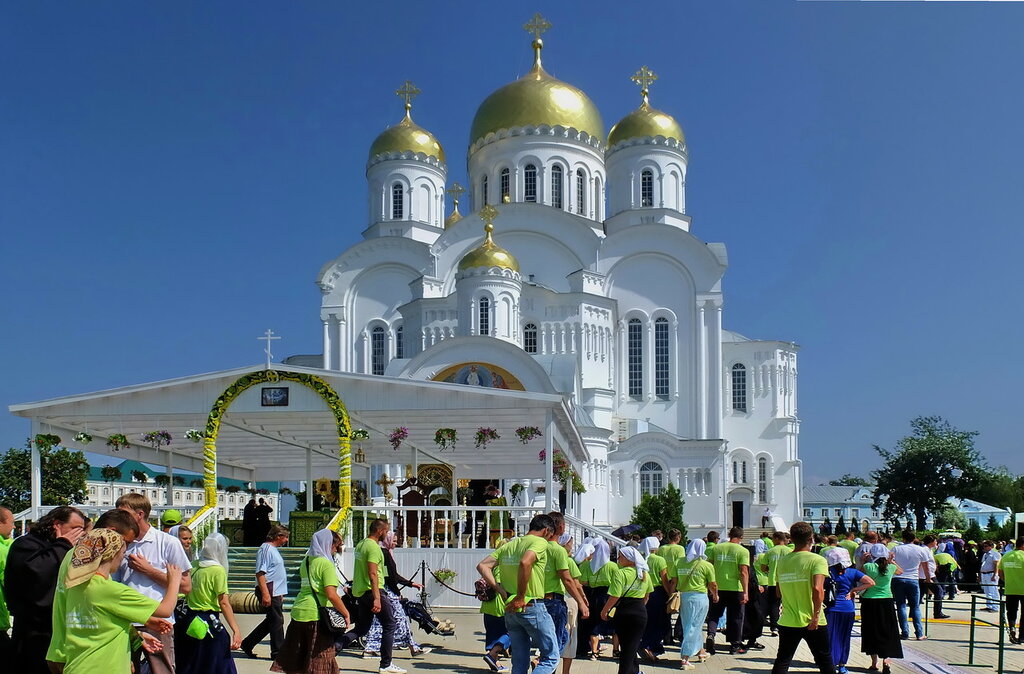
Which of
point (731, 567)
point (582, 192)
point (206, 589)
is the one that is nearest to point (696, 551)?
point (731, 567)

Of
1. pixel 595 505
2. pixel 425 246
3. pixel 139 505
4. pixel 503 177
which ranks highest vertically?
pixel 503 177

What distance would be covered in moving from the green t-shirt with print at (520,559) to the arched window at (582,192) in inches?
1499

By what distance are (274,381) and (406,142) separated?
31962mm

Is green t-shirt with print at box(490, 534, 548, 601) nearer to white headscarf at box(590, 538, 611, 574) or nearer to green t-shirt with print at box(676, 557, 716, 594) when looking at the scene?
white headscarf at box(590, 538, 611, 574)

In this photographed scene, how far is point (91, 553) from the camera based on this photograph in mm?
5195

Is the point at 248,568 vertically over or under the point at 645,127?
under

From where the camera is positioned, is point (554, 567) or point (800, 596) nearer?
point (554, 567)

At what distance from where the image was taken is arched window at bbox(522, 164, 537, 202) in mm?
45031

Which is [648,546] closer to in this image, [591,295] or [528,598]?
[528,598]

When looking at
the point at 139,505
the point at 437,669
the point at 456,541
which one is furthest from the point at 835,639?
the point at 456,541

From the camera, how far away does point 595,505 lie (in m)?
37.7

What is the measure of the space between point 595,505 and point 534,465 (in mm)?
12280

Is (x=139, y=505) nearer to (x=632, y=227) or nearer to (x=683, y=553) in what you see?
(x=683, y=553)

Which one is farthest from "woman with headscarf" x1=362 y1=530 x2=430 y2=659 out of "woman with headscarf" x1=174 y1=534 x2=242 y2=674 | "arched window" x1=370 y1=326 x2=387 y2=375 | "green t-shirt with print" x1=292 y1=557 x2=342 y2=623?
"arched window" x1=370 y1=326 x2=387 y2=375
